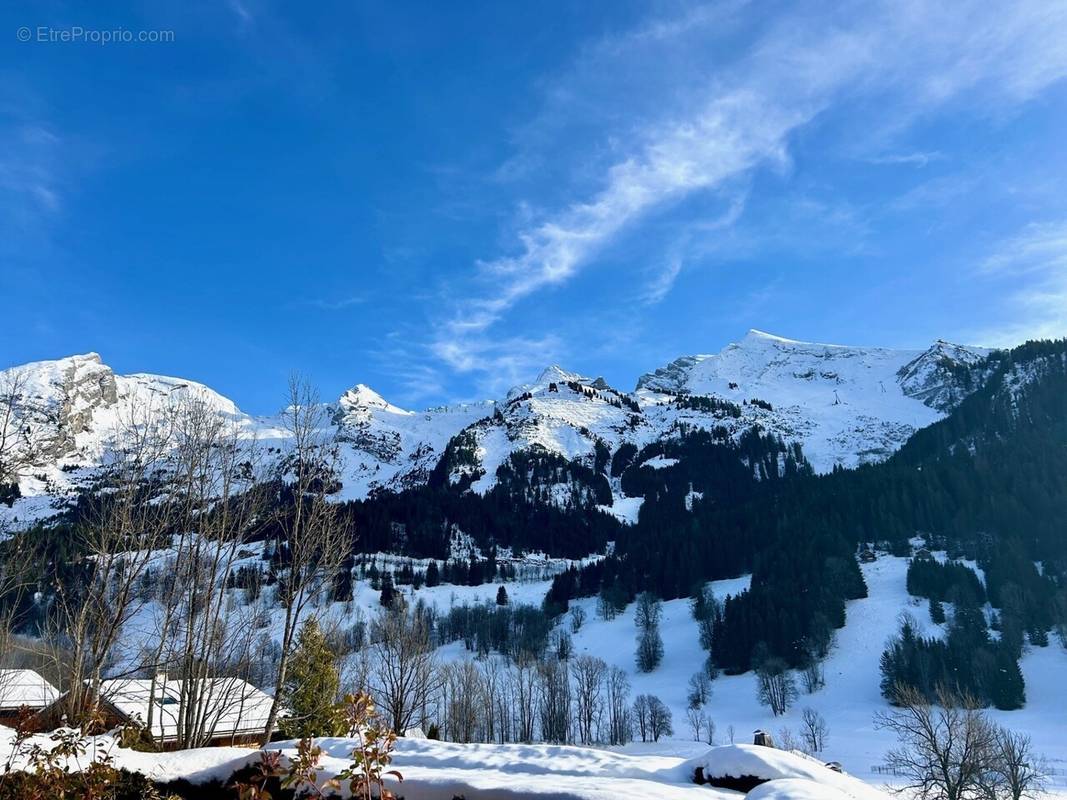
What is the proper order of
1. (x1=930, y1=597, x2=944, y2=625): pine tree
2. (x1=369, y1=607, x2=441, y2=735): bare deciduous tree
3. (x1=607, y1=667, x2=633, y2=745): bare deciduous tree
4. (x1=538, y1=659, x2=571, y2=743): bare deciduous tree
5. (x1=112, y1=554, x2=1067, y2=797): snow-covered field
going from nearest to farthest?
(x1=369, y1=607, x2=441, y2=735): bare deciduous tree, (x1=112, y1=554, x2=1067, y2=797): snow-covered field, (x1=538, y1=659, x2=571, y2=743): bare deciduous tree, (x1=607, y1=667, x2=633, y2=745): bare deciduous tree, (x1=930, y1=597, x2=944, y2=625): pine tree

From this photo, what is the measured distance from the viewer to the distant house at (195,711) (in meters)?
18.7

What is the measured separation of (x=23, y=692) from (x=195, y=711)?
22389mm

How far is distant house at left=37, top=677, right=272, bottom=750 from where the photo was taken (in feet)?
61.3

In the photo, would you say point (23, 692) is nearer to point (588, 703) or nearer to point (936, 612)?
point (588, 703)

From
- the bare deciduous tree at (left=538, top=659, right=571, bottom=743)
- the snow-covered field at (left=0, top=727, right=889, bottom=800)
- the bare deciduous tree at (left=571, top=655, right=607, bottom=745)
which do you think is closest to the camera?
the snow-covered field at (left=0, top=727, right=889, bottom=800)

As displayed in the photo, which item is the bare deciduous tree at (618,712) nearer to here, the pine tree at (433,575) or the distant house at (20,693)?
the distant house at (20,693)

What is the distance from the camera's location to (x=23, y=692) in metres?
34.1

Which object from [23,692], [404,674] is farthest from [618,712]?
[23,692]

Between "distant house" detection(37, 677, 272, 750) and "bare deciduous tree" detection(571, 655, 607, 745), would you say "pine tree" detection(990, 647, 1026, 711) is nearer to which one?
"bare deciduous tree" detection(571, 655, 607, 745)

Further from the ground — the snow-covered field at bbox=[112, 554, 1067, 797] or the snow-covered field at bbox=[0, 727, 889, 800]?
the snow-covered field at bbox=[0, 727, 889, 800]

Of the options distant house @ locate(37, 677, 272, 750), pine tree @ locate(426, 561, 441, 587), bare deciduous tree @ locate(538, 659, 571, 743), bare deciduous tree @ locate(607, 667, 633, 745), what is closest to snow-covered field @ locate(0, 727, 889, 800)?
distant house @ locate(37, 677, 272, 750)

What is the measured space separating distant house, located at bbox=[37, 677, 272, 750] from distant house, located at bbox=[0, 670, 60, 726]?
2.79 meters

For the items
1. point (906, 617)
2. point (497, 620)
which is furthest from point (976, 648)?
point (497, 620)

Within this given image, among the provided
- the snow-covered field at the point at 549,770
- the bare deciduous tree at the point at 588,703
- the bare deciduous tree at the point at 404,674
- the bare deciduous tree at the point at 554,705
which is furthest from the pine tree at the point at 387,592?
the snow-covered field at the point at 549,770
